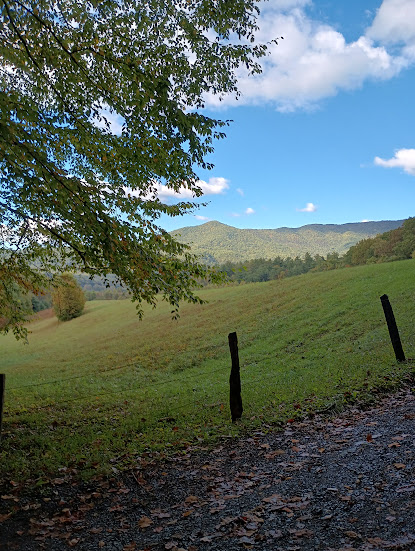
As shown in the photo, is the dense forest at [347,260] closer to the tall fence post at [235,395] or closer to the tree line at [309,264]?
the tree line at [309,264]

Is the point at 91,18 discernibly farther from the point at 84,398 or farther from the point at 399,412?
the point at 84,398

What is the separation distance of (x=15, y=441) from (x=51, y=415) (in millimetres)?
2972

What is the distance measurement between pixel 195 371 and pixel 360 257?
5708 centimetres

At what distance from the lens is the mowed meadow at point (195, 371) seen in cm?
838

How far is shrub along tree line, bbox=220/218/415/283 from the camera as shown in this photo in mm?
57963

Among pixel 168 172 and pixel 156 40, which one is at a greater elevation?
pixel 156 40

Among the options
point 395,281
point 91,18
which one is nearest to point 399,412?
point 91,18

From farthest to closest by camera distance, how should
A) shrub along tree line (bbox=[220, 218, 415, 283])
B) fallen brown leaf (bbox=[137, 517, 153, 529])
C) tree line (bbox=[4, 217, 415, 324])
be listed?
shrub along tree line (bbox=[220, 218, 415, 283]) < tree line (bbox=[4, 217, 415, 324]) < fallen brown leaf (bbox=[137, 517, 153, 529])

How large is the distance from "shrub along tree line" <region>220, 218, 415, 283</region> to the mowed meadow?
42.8ft

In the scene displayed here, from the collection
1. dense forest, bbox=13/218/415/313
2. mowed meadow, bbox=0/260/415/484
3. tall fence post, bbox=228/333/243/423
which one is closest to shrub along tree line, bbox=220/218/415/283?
dense forest, bbox=13/218/415/313

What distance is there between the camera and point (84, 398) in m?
14.6

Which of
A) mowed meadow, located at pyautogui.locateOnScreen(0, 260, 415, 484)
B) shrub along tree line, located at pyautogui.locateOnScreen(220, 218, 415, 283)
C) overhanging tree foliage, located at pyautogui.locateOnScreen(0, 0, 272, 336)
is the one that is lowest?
mowed meadow, located at pyautogui.locateOnScreen(0, 260, 415, 484)

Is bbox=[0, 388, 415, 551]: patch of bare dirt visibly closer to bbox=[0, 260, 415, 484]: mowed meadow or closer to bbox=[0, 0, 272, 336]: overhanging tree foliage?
bbox=[0, 260, 415, 484]: mowed meadow

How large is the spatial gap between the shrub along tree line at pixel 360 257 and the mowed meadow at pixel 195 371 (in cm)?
1305
